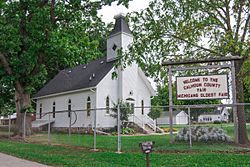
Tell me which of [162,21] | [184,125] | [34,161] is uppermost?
[162,21]

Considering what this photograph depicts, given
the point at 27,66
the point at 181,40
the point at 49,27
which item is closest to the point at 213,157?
the point at 181,40

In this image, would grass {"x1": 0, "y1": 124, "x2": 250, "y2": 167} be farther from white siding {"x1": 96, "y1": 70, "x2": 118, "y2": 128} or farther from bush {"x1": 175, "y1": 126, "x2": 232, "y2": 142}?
white siding {"x1": 96, "y1": 70, "x2": 118, "y2": 128}

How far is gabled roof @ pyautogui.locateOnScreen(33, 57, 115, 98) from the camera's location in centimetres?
2680

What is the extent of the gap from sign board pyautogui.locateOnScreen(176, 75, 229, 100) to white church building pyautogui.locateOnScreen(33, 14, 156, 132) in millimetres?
10334

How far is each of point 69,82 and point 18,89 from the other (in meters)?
9.19

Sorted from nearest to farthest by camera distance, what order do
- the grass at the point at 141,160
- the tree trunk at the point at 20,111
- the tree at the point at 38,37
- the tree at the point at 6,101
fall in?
the grass at the point at 141,160, the tree at the point at 38,37, the tree trunk at the point at 20,111, the tree at the point at 6,101

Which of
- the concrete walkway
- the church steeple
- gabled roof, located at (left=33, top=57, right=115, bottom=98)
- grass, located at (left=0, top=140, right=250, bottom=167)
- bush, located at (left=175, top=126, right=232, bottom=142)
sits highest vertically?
the church steeple

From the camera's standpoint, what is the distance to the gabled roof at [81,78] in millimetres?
26797

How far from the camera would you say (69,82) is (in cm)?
3114

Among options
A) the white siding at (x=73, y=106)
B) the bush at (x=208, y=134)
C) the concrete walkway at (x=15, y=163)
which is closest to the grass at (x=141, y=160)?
the concrete walkway at (x=15, y=163)

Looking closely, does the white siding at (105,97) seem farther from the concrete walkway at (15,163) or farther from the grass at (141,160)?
the grass at (141,160)

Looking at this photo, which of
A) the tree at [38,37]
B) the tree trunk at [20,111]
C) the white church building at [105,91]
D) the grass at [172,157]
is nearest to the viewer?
the grass at [172,157]

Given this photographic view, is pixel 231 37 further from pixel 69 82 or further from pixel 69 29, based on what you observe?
pixel 69 82

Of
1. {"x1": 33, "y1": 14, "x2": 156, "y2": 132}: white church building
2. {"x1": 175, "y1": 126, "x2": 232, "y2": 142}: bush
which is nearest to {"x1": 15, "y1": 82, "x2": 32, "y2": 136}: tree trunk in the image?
{"x1": 33, "y1": 14, "x2": 156, "y2": 132}: white church building
